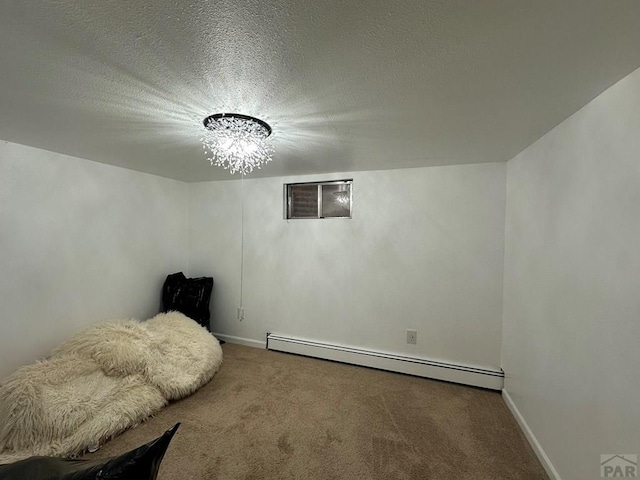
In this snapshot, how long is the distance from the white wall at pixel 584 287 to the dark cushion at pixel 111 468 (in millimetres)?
1611

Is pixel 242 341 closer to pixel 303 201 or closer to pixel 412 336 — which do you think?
pixel 303 201

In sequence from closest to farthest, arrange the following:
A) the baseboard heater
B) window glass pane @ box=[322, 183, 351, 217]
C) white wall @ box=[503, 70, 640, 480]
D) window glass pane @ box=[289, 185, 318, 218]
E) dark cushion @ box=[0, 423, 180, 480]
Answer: dark cushion @ box=[0, 423, 180, 480] < white wall @ box=[503, 70, 640, 480] < the baseboard heater < window glass pane @ box=[322, 183, 351, 217] < window glass pane @ box=[289, 185, 318, 218]

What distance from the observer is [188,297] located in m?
2.99

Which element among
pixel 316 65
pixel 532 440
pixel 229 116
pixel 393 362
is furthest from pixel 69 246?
pixel 532 440

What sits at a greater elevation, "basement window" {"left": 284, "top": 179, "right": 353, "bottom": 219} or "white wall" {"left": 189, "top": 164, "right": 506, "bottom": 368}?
"basement window" {"left": 284, "top": 179, "right": 353, "bottom": 219}

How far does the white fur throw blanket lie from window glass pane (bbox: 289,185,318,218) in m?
1.60

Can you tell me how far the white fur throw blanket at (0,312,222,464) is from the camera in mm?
1417

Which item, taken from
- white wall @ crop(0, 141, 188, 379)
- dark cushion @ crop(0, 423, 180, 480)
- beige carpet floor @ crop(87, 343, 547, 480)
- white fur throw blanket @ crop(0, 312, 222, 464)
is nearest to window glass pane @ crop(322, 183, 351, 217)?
beige carpet floor @ crop(87, 343, 547, 480)

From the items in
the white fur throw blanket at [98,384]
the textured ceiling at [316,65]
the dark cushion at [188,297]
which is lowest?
the white fur throw blanket at [98,384]

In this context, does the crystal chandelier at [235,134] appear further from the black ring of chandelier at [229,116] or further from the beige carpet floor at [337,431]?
the beige carpet floor at [337,431]

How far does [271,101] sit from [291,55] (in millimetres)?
355

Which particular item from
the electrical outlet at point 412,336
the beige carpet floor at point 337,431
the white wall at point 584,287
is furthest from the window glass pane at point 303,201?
the white wall at point 584,287

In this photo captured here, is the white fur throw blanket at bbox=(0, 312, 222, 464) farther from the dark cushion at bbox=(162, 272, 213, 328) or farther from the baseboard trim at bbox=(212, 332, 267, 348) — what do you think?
the baseboard trim at bbox=(212, 332, 267, 348)

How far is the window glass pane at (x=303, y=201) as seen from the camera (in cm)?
286
